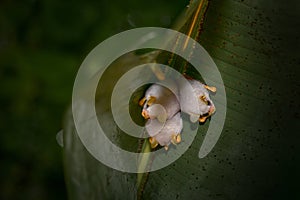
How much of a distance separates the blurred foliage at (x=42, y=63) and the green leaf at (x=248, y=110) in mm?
1154

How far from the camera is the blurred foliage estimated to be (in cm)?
187

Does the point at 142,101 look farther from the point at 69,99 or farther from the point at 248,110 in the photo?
the point at 69,99

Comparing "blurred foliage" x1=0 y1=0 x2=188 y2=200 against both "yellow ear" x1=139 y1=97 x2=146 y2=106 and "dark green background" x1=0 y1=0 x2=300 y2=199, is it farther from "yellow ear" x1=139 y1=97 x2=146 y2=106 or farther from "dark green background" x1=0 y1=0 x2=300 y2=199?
"yellow ear" x1=139 y1=97 x2=146 y2=106

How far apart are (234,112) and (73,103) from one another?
1.30 feet

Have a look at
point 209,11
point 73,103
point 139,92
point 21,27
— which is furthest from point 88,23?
point 209,11

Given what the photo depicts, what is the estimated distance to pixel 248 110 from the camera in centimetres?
64

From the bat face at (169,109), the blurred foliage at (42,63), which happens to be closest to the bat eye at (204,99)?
the bat face at (169,109)

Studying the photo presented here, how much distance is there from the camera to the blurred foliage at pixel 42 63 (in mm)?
1870

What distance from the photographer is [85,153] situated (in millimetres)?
911

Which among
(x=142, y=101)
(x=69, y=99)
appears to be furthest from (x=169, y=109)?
(x=69, y=99)

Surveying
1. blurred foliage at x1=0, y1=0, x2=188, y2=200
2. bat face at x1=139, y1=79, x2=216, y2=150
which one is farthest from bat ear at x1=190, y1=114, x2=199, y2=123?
blurred foliage at x1=0, y1=0, x2=188, y2=200

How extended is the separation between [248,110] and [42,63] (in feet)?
4.37

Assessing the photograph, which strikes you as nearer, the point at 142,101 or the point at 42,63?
the point at 142,101

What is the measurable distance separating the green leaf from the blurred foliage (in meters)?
1.15
